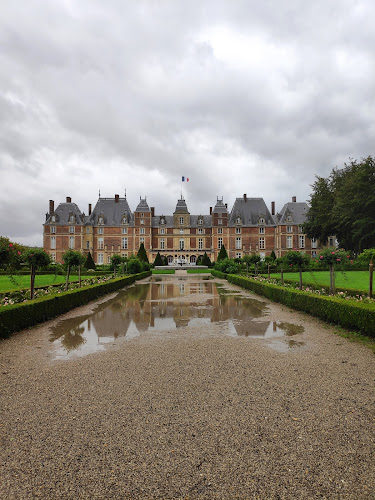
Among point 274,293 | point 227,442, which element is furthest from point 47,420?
point 274,293

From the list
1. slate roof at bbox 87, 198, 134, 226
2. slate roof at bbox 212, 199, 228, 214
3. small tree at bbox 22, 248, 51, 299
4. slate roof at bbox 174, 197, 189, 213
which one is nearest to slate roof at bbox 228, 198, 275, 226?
slate roof at bbox 212, 199, 228, 214

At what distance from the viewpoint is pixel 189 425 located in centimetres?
316

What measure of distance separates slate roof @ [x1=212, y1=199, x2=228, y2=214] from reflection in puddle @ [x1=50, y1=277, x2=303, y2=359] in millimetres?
44051

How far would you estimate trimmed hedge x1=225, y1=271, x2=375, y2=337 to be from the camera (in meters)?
6.71

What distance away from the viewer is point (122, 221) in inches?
2168

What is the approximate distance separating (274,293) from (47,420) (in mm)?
10722

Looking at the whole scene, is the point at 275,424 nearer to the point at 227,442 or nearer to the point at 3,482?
the point at 227,442

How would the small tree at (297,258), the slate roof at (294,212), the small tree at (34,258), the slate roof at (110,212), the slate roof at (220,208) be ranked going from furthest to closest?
the slate roof at (220,208), the slate roof at (110,212), the slate roof at (294,212), the small tree at (297,258), the small tree at (34,258)

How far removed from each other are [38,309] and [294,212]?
50723mm

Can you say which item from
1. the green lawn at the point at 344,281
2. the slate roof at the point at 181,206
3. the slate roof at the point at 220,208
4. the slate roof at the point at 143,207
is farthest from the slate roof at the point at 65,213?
the green lawn at the point at 344,281

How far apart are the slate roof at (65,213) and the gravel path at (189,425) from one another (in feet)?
170

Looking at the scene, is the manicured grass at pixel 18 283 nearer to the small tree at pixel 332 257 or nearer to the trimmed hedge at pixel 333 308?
the trimmed hedge at pixel 333 308

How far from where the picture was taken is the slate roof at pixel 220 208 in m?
55.3

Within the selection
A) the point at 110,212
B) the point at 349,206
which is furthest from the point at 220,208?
the point at 349,206
